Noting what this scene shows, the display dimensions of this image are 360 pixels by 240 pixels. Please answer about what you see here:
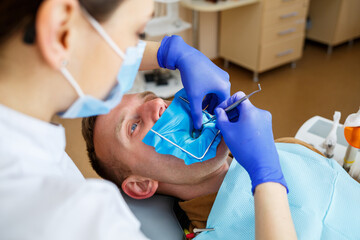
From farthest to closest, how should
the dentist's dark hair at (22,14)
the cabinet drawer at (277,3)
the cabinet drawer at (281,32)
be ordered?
the cabinet drawer at (281,32) < the cabinet drawer at (277,3) < the dentist's dark hair at (22,14)

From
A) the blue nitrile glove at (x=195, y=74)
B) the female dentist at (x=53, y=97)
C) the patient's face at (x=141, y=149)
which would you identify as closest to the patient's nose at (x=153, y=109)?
the patient's face at (x=141, y=149)

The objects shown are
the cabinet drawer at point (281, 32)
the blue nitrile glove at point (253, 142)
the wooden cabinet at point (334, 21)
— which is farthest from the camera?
the wooden cabinet at point (334, 21)

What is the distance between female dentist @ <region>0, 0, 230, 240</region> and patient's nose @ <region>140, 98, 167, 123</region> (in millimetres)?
516

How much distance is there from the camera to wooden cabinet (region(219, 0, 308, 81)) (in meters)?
3.05

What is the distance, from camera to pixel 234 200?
1121mm

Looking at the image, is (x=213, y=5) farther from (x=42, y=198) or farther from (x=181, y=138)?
(x=42, y=198)

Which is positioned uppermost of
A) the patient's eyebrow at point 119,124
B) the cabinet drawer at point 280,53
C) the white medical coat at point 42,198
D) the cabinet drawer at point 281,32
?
the white medical coat at point 42,198

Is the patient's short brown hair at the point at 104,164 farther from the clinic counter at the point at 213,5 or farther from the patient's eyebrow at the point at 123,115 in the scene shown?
the clinic counter at the point at 213,5

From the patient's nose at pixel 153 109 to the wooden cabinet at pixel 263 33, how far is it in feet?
7.13

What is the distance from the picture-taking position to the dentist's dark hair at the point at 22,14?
0.48 meters

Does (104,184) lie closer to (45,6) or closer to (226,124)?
(45,6)

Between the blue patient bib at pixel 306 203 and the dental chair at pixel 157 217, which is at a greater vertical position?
the blue patient bib at pixel 306 203

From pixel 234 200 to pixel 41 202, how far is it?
751 millimetres

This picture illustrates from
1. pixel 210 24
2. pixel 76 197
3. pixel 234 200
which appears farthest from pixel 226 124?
pixel 210 24
